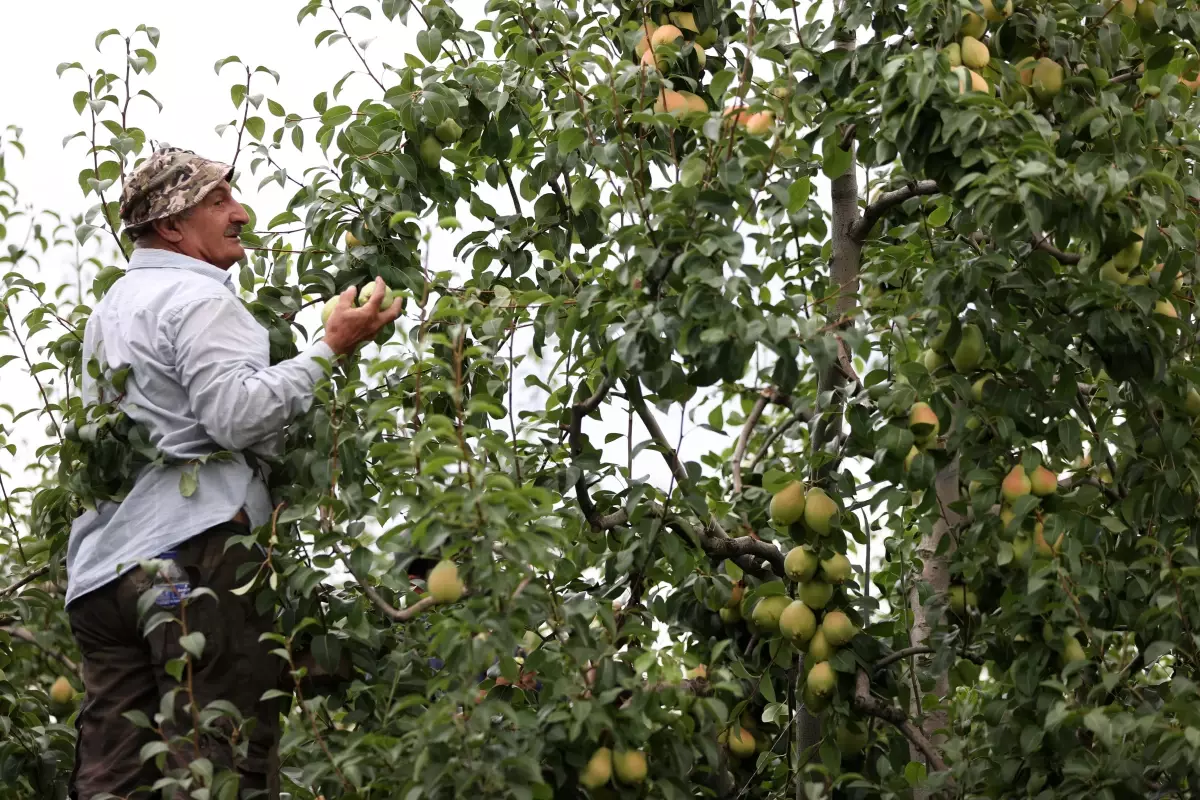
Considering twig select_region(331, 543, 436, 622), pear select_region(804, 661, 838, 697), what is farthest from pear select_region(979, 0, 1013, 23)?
twig select_region(331, 543, 436, 622)

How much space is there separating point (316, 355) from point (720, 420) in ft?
4.01

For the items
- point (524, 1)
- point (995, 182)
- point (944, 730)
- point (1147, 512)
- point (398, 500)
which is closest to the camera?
point (398, 500)

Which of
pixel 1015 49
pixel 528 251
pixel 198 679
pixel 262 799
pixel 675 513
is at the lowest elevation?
pixel 262 799

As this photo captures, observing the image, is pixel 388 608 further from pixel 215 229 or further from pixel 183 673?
pixel 215 229

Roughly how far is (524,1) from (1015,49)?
1.12m

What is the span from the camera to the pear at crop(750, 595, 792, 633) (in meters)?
3.33

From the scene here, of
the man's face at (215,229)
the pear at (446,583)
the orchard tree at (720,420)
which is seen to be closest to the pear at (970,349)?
the orchard tree at (720,420)

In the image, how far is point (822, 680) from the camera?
323 centimetres

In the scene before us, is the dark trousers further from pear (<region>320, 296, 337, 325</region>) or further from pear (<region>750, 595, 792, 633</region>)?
pear (<region>750, 595, 792, 633</region>)

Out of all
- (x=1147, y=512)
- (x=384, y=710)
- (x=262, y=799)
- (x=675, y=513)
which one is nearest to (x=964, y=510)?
(x=1147, y=512)

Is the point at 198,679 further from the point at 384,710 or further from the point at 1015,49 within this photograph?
the point at 1015,49

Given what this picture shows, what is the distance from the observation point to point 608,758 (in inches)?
103

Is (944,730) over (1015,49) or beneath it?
beneath

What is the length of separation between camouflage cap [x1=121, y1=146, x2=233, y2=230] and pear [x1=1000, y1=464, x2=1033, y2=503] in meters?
1.73
